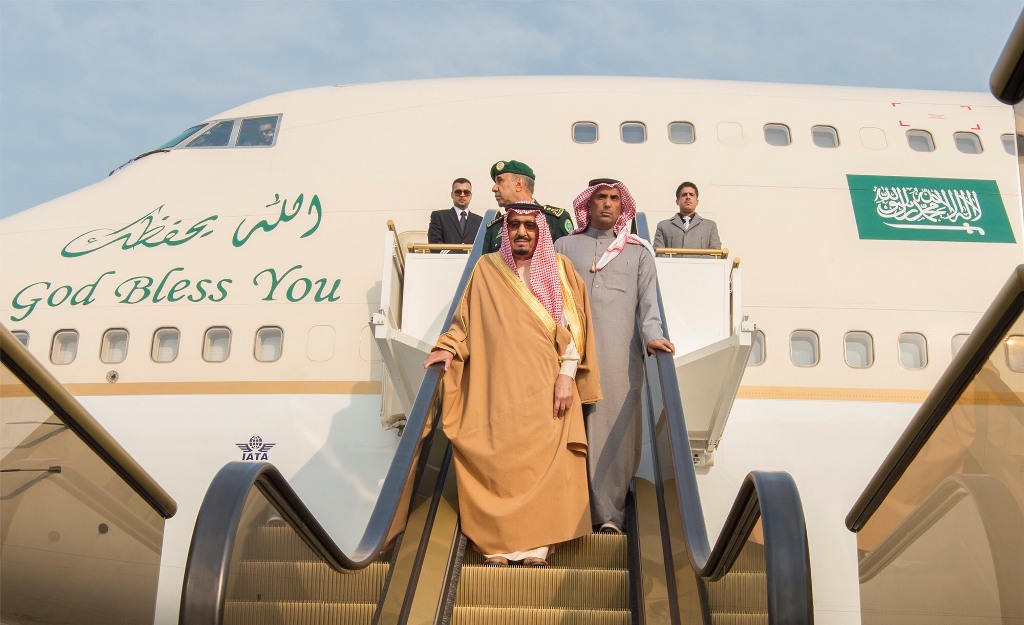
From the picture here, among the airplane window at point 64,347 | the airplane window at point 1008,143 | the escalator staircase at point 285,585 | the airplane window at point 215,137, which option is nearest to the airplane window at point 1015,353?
the escalator staircase at point 285,585

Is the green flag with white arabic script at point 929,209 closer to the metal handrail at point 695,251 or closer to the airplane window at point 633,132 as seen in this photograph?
the airplane window at point 633,132

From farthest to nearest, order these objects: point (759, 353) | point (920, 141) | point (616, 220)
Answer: point (920, 141) < point (759, 353) < point (616, 220)

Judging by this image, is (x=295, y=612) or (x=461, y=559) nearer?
(x=295, y=612)

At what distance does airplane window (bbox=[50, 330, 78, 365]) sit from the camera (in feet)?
28.2

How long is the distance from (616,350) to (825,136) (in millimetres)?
5167

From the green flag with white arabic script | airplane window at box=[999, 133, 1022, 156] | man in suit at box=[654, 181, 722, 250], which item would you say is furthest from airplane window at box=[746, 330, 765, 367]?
airplane window at box=[999, 133, 1022, 156]

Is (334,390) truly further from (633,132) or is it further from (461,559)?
(461,559)

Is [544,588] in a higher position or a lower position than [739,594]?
higher

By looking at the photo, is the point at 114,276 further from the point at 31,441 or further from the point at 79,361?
the point at 31,441

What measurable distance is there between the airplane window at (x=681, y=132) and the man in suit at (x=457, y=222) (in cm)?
226

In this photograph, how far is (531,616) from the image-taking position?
171 inches

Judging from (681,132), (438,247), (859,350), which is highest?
(681,132)

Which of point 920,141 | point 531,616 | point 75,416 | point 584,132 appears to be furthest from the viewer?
point 920,141

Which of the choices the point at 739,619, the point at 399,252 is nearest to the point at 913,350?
the point at 399,252
